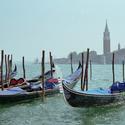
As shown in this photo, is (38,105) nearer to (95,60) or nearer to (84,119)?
(84,119)

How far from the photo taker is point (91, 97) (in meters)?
13.9

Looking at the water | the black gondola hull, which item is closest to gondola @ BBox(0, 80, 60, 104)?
the water

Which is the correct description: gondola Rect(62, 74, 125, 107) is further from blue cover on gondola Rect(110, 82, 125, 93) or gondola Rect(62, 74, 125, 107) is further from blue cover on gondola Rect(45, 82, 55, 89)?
blue cover on gondola Rect(45, 82, 55, 89)

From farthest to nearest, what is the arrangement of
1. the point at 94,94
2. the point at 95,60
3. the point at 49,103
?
the point at 95,60
the point at 49,103
the point at 94,94

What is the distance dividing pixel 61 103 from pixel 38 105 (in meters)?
1.07

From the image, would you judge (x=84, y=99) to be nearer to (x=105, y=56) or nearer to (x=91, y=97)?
(x=91, y=97)

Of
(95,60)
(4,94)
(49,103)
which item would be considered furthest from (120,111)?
(95,60)

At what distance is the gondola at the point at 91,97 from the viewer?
13469 millimetres

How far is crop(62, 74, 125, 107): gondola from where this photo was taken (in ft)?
44.2

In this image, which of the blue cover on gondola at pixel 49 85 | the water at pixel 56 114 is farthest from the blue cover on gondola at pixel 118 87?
the blue cover on gondola at pixel 49 85

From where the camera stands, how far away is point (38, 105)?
16031mm

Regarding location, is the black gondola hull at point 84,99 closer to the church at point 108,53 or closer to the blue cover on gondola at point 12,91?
the blue cover on gondola at point 12,91

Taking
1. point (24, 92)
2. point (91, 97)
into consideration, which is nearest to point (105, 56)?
point (24, 92)

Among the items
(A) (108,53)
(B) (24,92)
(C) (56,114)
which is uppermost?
(A) (108,53)
